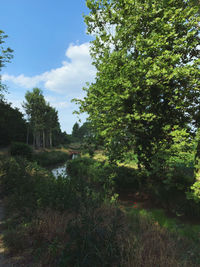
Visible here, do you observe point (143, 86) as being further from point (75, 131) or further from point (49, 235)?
point (75, 131)

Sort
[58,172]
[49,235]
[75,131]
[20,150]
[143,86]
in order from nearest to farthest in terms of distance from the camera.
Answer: [49,235] → [143,86] → [58,172] → [20,150] → [75,131]

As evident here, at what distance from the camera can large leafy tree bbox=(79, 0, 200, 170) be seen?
6.92m

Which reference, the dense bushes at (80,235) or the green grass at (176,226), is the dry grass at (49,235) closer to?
the dense bushes at (80,235)

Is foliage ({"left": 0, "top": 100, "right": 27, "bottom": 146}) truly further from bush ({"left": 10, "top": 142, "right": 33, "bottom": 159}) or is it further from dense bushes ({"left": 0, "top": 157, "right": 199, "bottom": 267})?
dense bushes ({"left": 0, "top": 157, "right": 199, "bottom": 267})

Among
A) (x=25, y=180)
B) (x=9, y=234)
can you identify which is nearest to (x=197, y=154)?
(x=9, y=234)

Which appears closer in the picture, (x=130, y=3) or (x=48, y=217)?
(x=48, y=217)

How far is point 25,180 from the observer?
8.17 m

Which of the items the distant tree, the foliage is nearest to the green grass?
the foliage

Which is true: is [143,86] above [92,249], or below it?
above

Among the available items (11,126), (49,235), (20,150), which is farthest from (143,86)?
(11,126)

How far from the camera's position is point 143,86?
7.45 m

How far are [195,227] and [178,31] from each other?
30.2ft

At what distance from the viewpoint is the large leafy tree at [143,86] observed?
6922 mm

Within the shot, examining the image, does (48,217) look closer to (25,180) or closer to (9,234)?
(9,234)
